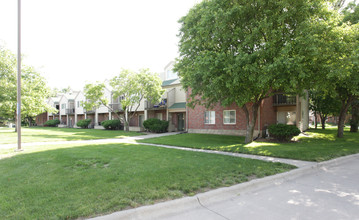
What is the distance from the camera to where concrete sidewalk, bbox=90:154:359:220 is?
3.80m

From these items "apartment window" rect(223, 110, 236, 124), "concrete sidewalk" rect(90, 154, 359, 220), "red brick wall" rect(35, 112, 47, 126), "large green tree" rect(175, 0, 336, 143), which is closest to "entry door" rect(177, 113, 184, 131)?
"apartment window" rect(223, 110, 236, 124)

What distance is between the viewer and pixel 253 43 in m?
10.8

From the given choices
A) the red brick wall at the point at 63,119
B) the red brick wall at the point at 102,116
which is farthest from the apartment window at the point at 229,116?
the red brick wall at the point at 63,119

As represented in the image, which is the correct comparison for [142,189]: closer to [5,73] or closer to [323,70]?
[323,70]

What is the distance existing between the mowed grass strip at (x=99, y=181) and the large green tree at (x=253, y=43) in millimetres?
4393

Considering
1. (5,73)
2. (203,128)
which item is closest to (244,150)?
(203,128)

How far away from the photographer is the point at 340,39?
32.8ft

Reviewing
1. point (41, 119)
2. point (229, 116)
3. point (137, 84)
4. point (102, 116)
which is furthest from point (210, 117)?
point (41, 119)

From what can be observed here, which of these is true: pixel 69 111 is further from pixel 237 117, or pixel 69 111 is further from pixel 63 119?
pixel 237 117

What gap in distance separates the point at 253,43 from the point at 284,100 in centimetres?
1015

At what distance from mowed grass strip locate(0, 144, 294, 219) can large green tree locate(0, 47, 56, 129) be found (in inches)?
649

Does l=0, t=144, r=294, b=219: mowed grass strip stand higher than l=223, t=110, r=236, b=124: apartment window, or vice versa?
l=223, t=110, r=236, b=124: apartment window

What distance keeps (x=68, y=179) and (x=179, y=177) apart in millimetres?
2773

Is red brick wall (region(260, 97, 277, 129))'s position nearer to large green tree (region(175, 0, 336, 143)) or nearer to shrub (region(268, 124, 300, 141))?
shrub (region(268, 124, 300, 141))
